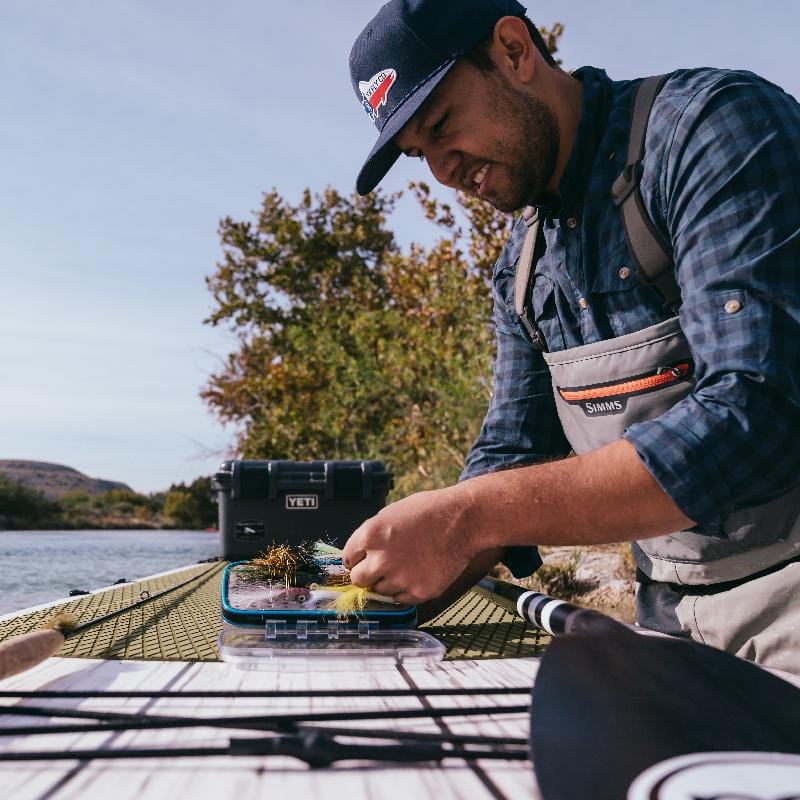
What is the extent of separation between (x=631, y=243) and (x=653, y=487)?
0.61 meters

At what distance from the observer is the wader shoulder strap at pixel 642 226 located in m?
1.52

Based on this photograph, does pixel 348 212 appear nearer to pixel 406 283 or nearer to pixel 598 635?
pixel 406 283

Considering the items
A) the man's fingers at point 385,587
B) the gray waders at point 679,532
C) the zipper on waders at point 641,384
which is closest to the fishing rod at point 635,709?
the man's fingers at point 385,587

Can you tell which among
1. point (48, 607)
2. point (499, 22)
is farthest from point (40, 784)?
point (499, 22)

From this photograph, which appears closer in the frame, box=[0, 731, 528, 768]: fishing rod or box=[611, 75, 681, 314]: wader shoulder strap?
box=[0, 731, 528, 768]: fishing rod

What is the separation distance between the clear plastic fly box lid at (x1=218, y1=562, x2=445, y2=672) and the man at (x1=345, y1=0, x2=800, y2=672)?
0.23 ft

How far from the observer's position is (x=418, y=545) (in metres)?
1.29

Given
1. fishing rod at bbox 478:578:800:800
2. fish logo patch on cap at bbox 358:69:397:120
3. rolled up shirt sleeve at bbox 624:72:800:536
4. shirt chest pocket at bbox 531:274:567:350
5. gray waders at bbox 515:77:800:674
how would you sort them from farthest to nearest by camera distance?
shirt chest pocket at bbox 531:274:567:350 < fish logo patch on cap at bbox 358:69:397:120 < gray waders at bbox 515:77:800:674 < rolled up shirt sleeve at bbox 624:72:800:536 < fishing rod at bbox 478:578:800:800

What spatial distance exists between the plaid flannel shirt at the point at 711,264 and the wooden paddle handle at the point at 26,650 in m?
0.75

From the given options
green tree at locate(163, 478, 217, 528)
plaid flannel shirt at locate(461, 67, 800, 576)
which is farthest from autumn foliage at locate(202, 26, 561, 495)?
plaid flannel shirt at locate(461, 67, 800, 576)

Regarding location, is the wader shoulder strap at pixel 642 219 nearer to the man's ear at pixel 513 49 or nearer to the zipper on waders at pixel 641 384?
the zipper on waders at pixel 641 384

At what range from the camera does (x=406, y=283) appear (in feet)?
27.2

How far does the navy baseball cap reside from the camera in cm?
162

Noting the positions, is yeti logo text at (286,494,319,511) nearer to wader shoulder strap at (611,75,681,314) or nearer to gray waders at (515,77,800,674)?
gray waders at (515,77,800,674)
